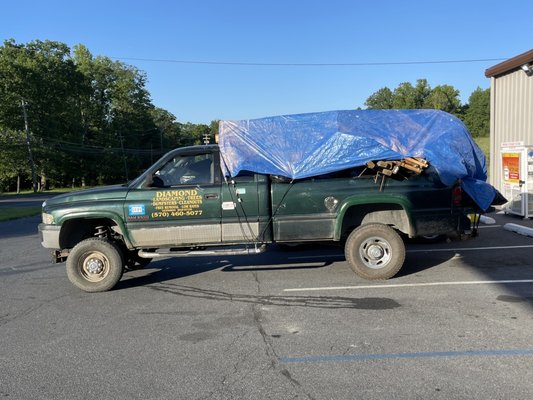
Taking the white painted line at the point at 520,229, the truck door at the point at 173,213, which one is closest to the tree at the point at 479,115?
the white painted line at the point at 520,229

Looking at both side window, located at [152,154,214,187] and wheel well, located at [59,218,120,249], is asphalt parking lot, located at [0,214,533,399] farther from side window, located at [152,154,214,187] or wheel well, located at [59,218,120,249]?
side window, located at [152,154,214,187]

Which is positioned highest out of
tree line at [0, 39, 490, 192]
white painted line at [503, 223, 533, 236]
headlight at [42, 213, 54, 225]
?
tree line at [0, 39, 490, 192]

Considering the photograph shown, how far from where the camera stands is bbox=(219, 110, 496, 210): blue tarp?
22.4ft

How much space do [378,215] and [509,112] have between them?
10384mm

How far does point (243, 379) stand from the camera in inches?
152

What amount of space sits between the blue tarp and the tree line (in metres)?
57.8

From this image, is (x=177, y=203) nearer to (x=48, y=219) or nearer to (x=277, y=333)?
(x=48, y=219)

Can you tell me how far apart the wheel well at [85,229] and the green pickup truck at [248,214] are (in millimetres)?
87

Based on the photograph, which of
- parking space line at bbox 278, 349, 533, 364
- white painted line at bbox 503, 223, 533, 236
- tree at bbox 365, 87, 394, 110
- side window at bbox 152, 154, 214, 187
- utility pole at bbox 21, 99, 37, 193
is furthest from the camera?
tree at bbox 365, 87, 394, 110

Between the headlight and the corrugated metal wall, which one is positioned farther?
the corrugated metal wall

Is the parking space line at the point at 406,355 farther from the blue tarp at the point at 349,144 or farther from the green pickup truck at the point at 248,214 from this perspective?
the blue tarp at the point at 349,144

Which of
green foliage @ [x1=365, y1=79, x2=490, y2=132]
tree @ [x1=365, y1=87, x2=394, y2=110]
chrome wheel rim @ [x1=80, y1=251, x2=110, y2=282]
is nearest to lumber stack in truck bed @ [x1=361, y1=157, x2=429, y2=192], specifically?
chrome wheel rim @ [x1=80, y1=251, x2=110, y2=282]

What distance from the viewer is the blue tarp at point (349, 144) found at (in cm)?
682

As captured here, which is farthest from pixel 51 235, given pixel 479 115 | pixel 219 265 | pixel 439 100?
pixel 439 100
